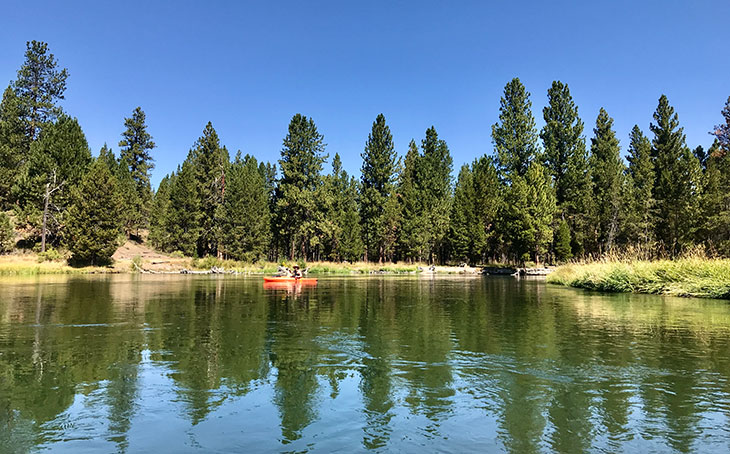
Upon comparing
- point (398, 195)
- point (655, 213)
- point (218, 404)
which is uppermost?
point (398, 195)

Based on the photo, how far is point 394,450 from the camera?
5.89 m

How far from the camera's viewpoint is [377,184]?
83.1 m

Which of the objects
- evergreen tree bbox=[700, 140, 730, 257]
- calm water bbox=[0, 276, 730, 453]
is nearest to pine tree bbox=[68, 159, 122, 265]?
calm water bbox=[0, 276, 730, 453]

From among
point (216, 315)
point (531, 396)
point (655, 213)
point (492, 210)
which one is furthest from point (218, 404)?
point (492, 210)

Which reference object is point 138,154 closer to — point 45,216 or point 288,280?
point 45,216

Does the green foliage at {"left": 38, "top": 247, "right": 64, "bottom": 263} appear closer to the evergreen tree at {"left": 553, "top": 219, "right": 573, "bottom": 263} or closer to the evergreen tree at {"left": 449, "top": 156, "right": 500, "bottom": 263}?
the evergreen tree at {"left": 449, "top": 156, "right": 500, "bottom": 263}

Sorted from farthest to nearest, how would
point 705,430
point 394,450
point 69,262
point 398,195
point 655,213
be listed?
point 398,195 → point 655,213 → point 69,262 → point 705,430 → point 394,450

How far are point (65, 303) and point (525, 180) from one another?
66.5m

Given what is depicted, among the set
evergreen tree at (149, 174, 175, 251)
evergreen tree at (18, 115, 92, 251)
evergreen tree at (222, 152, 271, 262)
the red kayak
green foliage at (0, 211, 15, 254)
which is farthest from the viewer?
evergreen tree at (149, 174, 175, 251)

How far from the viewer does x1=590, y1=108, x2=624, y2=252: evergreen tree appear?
71375mm

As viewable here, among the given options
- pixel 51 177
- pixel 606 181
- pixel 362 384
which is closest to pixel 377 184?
pixel 606 181

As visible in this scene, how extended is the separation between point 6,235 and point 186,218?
78.9 feet

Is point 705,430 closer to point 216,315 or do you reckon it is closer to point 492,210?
point 216,315

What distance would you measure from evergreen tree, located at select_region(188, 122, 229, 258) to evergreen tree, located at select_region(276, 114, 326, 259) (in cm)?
1117
